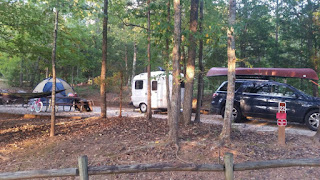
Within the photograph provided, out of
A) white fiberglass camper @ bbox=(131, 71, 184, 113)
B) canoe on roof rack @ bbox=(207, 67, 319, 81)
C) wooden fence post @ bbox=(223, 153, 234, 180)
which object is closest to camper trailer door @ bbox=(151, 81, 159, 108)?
white fiberglass camper @ bbox=(131, 71, 184, 113)

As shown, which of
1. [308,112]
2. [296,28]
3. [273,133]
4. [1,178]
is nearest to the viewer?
[1,178]

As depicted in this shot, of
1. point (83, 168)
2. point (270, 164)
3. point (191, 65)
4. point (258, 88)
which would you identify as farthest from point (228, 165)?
point (258, 88)

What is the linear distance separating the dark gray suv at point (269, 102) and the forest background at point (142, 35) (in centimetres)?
182

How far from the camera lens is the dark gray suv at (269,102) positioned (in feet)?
29.7

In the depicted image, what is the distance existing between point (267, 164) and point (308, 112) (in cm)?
694

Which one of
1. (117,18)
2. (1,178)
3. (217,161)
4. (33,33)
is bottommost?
(217,161)

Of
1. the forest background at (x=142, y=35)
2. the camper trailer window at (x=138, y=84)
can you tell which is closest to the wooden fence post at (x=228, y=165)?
the forest background at (x=142, y=35)

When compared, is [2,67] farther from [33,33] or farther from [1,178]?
[1,178]

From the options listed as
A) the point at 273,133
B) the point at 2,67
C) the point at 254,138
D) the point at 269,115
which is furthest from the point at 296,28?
the point at 2,67

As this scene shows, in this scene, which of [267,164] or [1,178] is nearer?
[1,178]

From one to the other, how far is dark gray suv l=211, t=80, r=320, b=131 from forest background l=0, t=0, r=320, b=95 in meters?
1.82

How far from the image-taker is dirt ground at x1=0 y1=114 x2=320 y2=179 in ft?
17.0

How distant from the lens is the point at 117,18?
36.1 feet

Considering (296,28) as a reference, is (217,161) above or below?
below
